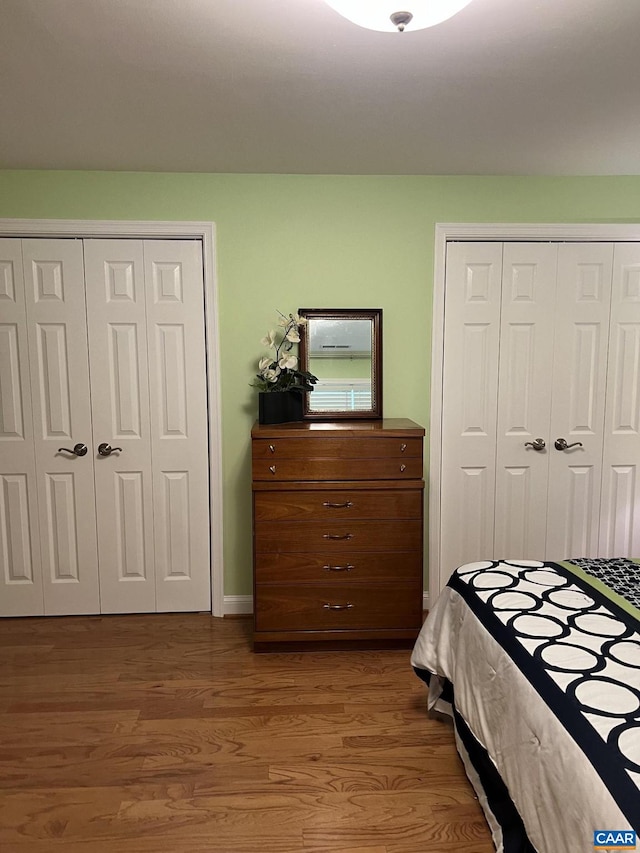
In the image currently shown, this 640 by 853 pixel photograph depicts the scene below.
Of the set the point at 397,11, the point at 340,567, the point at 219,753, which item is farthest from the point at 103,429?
the point at 397,11

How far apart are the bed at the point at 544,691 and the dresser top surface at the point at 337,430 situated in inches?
31.7

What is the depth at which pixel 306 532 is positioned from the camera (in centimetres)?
286

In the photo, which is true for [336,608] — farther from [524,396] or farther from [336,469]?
[524,396]

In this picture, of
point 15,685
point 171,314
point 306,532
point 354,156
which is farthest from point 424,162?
point 15,685

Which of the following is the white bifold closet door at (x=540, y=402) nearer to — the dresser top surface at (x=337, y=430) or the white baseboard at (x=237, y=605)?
the dresser top surface at (x=337, y=430)

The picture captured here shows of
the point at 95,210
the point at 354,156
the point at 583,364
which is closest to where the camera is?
the point at 354,156

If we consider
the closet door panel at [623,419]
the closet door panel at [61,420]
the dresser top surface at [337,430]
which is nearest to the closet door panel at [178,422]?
the closet door panel at [61,420]

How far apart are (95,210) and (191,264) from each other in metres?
0.56

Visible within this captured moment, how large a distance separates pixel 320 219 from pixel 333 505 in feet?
5.01

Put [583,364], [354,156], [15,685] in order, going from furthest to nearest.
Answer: [583,364] < [354,156] < [15,685]

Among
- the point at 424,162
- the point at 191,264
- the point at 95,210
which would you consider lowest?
the point at 191,264

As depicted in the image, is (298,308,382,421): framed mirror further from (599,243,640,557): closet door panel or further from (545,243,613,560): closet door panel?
(599,243,640,557): closet door panel

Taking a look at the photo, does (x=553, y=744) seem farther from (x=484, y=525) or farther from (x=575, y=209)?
(x=575, y=209)

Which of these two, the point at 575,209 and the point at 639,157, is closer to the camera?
the point at 639,157
